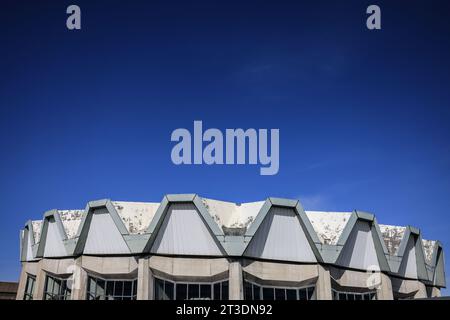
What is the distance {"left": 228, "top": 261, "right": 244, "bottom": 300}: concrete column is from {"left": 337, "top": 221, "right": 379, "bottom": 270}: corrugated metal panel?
9062mm

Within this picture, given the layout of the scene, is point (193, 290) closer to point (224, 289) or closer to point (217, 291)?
point (217, 291)

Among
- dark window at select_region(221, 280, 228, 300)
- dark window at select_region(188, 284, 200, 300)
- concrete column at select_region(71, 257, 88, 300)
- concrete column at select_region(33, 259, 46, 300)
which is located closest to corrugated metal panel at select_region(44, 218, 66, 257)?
concrete column at select_region(33, 259, 46, 300)

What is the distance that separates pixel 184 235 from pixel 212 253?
2537 millimetres

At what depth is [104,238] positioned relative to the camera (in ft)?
106

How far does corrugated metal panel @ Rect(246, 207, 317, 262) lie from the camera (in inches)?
1236

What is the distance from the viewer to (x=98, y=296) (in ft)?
104

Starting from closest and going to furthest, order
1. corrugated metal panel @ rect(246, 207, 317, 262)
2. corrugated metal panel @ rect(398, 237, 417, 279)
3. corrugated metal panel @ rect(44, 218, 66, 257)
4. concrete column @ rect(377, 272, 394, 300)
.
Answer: corrugated metal panel @ rect(246, 207, 317, 262)
concrete column @ rect(377, 272, 394, 300)
corrugated metal panel @ rect(44, 218, 66, 257)
corrugated metal panel @ rect(398, 237, 417, 279)

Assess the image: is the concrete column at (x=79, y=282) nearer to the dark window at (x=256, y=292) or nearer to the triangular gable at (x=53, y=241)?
the triangular gable at (x=53, y=241)

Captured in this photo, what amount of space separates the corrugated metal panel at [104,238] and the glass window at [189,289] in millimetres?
4038

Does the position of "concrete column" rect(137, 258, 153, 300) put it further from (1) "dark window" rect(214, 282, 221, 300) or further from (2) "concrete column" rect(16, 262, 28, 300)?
(2) "concrete column" rect(16, 262, 28, 300)

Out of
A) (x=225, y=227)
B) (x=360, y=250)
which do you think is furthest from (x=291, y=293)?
(x=360, y=250)
